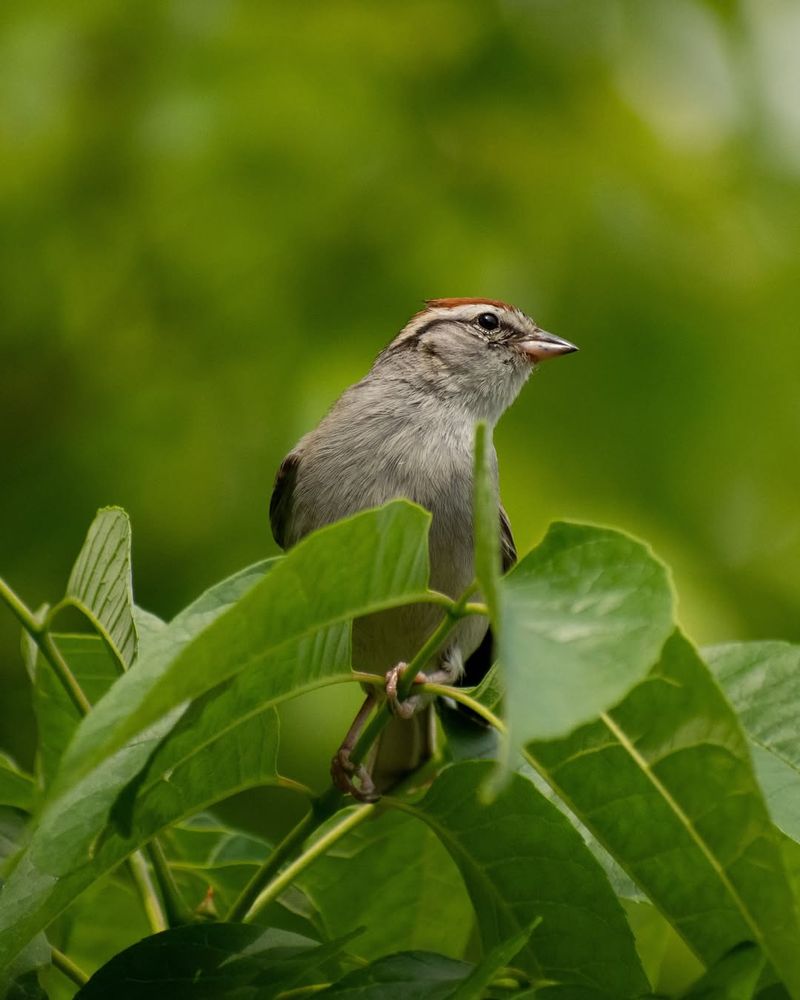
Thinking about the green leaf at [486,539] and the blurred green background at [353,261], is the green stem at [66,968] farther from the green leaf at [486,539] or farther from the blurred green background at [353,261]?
the blurred green background at [353,261]

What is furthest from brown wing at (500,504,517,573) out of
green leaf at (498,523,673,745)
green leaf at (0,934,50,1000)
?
green leaf at (498,523,673,745)

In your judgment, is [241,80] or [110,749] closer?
[110,749]

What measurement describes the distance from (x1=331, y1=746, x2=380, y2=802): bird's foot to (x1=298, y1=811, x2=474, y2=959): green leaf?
14.1 inches

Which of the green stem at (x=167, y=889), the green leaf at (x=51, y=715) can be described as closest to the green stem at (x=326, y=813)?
the green stem at (x=167, y=889)

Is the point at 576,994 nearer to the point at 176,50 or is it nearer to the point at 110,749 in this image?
the point at 110,749

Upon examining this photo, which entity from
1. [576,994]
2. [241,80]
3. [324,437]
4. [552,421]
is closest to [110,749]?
[576,994]

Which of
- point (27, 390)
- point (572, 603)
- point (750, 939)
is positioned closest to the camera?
point (572, 603)

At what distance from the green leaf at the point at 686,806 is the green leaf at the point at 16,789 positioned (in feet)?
3.21

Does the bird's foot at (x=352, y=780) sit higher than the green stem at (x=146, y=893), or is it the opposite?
the bird's foot at (x=352, y=780)

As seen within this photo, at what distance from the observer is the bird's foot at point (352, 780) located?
197cm

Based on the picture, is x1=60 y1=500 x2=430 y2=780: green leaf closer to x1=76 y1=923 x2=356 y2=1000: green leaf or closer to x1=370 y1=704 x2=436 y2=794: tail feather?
x1=76 y1=923 x2=356 y2=1000: green leaf

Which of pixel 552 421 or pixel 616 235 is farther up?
pixel 616 235

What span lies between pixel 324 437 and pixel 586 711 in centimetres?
271

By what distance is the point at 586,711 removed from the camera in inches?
45.4
